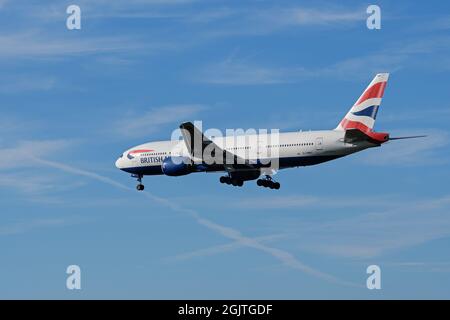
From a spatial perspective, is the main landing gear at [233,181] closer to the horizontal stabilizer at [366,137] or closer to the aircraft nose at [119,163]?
the aircraft nose at [119,163]

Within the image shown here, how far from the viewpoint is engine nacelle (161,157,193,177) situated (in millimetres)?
95938

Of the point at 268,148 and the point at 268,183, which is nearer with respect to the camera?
the point at 268,148

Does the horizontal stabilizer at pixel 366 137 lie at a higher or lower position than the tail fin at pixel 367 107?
lower

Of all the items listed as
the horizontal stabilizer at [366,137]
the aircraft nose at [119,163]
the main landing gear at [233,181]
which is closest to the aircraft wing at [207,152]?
the main landing gear at [233,181]

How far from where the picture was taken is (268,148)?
9325 centimetres

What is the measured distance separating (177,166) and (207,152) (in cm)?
344

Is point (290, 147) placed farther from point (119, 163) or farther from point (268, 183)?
point (119, 163)

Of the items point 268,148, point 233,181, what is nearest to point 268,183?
point 233,181

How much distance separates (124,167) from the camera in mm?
104938

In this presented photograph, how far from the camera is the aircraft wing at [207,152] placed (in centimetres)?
9294

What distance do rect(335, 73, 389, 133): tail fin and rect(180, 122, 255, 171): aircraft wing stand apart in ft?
32.5
